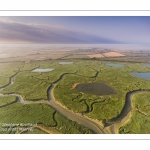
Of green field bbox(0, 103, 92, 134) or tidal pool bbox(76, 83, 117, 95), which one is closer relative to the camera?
green field bbox(0, 103, 92, 134)

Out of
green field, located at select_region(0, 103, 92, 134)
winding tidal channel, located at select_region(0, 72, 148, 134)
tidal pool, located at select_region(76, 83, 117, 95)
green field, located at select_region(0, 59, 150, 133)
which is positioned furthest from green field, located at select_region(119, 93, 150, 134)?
green field, located at select_region(0, 103, 92, 134)

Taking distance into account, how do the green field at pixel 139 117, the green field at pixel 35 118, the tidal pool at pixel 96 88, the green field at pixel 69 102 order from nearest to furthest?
1. the green field at pixel 35 118
2. the green field at pixel 139 117
3. the green field at pixel 69 102
4. the tidal pool at pixel 96 88

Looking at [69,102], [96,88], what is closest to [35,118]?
[69,102]

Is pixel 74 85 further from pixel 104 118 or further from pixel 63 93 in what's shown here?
pixel 104 118

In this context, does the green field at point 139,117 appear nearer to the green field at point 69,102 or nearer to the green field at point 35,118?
the green field at point 69,102

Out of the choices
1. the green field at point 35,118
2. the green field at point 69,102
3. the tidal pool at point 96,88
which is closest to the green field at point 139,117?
the green field at point 69,102

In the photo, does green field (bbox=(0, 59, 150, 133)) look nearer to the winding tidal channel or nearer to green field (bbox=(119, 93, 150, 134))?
green field (bbox=(119, 93, 150, 134))

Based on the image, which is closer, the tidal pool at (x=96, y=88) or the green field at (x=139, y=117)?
the green field at (x=139, y=117)

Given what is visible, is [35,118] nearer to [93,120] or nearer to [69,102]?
[69,102]
